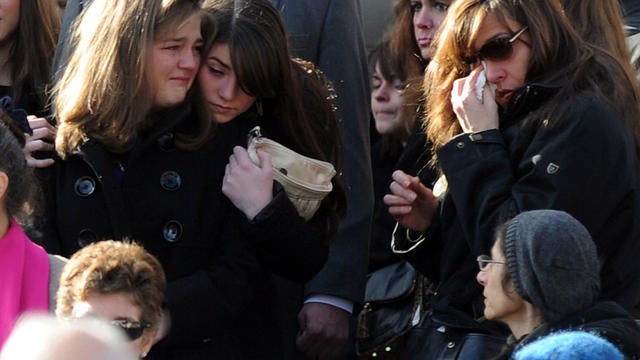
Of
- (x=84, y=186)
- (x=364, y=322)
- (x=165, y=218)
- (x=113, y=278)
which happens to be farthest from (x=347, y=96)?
(x=113, y=278)

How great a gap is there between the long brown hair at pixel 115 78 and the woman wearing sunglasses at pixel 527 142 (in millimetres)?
853


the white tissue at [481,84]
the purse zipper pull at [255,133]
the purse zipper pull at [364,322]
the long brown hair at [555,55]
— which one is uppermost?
the long brown hair at [555,55]

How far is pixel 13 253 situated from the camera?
4391 mm

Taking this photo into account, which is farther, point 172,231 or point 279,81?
point 279,81

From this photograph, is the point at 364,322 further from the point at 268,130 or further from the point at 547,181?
the point at 547,181

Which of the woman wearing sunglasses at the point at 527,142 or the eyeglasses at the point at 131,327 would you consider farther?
the woman wearing sunglasses at the point at 527,142

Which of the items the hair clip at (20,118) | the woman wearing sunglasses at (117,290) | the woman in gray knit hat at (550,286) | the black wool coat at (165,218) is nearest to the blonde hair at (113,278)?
the woman wearing sunglasses at (117,290)

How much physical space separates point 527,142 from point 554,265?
0.58m

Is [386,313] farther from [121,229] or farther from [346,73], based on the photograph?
[121,229]

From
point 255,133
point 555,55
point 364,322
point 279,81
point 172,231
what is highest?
point 555,55

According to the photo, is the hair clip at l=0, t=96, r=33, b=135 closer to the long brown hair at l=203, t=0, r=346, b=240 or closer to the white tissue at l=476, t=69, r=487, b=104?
the long brown hair at l=203, t=0, r=346, b=240

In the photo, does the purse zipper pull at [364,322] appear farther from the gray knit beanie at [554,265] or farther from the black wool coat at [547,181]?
the gray knit beanie at [554,265]

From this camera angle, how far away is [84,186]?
464 cm

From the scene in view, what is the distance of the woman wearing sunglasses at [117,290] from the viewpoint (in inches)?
161
